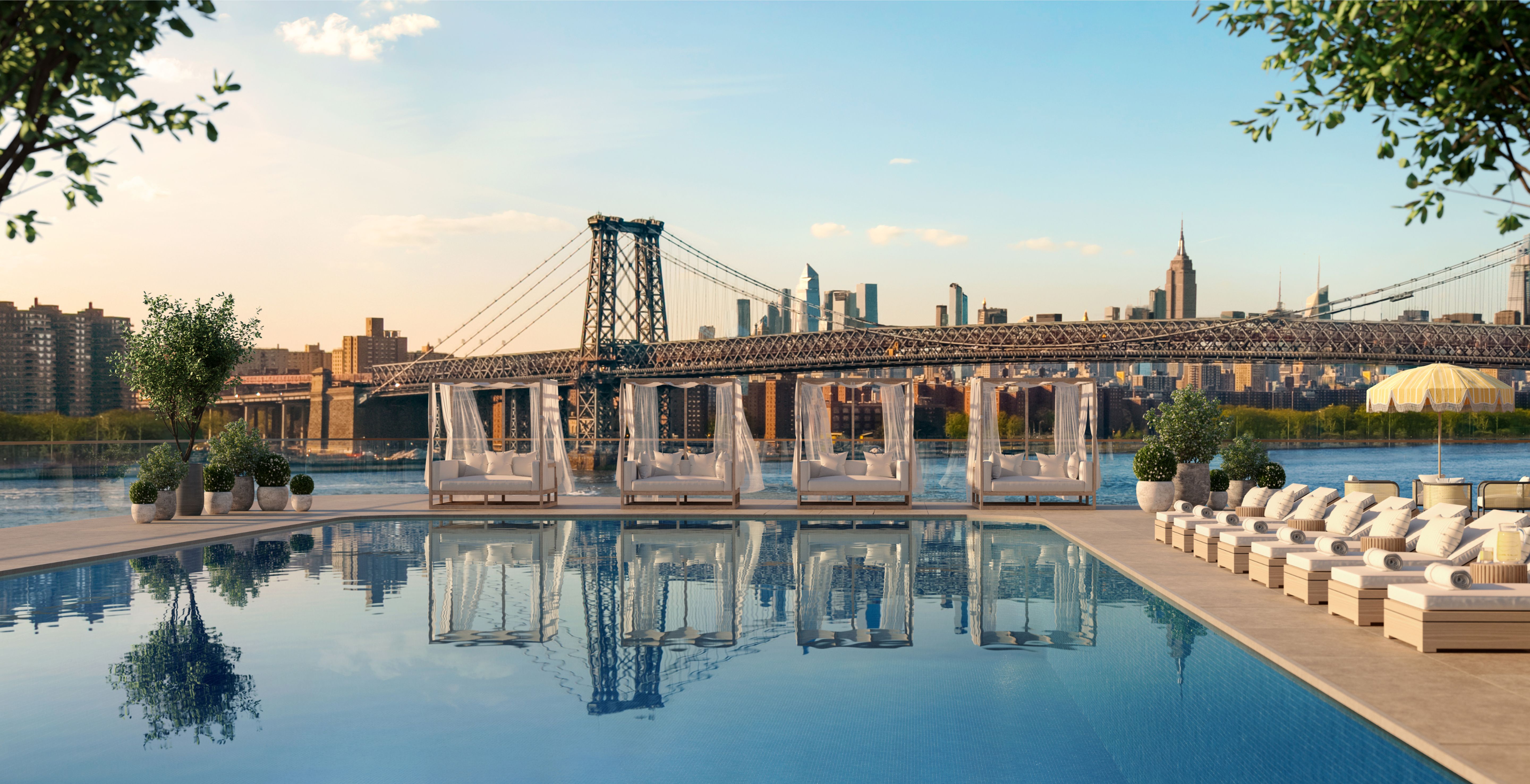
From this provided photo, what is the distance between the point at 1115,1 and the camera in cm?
1455

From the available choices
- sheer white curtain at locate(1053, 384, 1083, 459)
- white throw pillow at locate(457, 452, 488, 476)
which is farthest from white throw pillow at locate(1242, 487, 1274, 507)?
white throw pillow at locate(457, 452, 488, 476)

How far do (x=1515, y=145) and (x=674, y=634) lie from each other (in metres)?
4.30

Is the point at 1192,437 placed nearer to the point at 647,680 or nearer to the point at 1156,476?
the point at 1156,476

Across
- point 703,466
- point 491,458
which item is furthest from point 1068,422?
point 491,458

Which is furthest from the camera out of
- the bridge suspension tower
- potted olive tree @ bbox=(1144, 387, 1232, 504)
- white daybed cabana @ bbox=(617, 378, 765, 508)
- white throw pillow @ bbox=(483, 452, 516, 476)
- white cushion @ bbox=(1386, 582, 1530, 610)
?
the bridge suspension tower

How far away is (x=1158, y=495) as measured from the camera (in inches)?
435

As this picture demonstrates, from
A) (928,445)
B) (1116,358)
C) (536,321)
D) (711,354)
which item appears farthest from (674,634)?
(536,321)

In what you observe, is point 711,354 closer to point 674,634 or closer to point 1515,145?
point 674,634

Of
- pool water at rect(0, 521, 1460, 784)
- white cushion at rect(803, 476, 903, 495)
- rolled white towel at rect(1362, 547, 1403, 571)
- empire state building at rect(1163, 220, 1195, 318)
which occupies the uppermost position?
empire state building at rect(1163, 220, 1195, 318)

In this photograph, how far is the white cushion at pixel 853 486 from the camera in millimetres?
11609

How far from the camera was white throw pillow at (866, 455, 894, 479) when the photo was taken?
39.3 feet

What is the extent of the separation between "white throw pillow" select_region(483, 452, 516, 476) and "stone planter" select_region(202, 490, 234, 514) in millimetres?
2757

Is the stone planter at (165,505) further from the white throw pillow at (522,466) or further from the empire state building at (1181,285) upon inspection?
the empire state building at (1181,285)

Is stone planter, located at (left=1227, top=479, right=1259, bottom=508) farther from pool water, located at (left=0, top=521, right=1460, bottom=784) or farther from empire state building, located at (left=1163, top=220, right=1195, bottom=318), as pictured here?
empire state building, located at (left=1163, top=220, right=1195, bottom=318)
